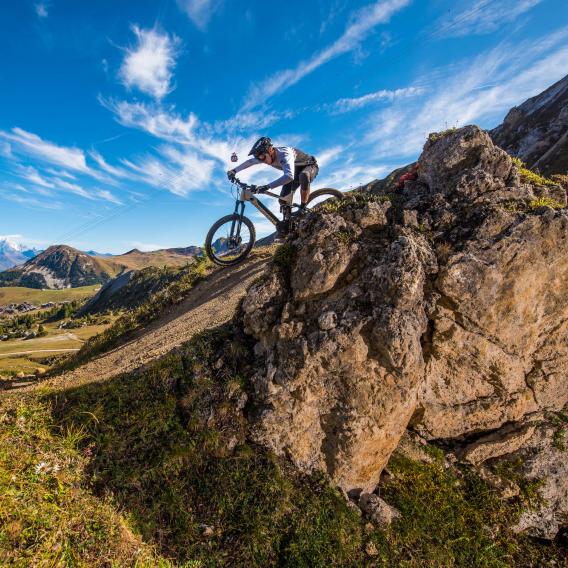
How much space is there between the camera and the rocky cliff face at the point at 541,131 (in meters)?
68.6

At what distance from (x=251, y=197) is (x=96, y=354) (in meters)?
8.00

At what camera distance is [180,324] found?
10.9 metres

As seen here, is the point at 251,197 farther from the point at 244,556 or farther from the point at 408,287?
the point at 244,556

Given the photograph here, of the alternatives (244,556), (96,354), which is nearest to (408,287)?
(244,556)

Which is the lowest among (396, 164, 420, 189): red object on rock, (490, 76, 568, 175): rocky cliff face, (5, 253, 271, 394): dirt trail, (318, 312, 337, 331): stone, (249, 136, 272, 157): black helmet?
(318, 312, 337, 331): stone

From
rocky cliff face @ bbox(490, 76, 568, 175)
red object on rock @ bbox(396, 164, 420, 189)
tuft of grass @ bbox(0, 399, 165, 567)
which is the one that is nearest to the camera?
tuft of grass @ bbox(0, 399, 165, 567)

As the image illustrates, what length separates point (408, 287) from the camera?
20.6 feet

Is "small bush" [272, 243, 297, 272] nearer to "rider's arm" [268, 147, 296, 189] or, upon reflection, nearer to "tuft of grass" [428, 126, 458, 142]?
"rider's arm" [268, 147, 296, 189]

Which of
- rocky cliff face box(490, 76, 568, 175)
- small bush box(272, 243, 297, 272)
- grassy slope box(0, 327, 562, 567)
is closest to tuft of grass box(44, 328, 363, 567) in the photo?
grassy slope box(0, 327, 562, 567)

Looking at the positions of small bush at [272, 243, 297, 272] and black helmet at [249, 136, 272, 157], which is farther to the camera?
black helmet at [249, 136, 272, 157]

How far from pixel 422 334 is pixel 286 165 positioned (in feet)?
22.1

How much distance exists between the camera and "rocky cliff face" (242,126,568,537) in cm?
627

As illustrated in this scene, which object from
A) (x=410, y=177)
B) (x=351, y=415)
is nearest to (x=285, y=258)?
(x=351, y=415)

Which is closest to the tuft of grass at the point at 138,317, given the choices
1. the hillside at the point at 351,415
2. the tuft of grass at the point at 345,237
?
the hillside at the point at 351,415
